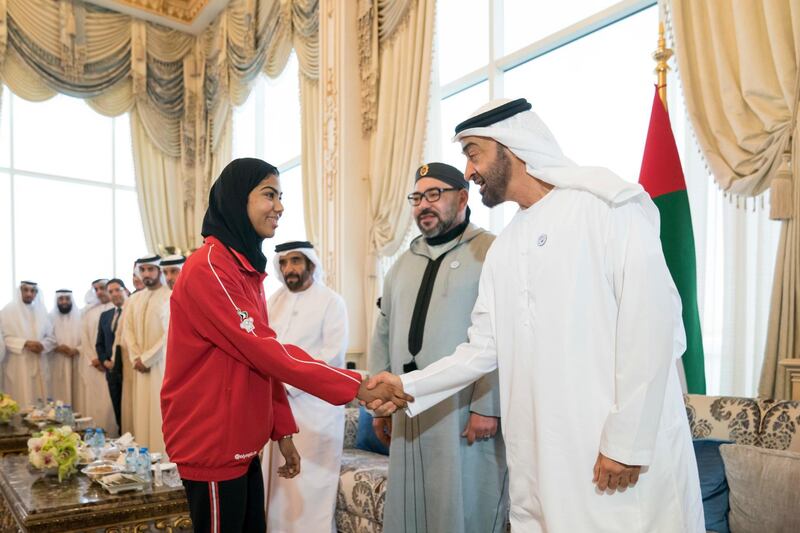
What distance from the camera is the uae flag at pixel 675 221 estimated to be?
2694mm

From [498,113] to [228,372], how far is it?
105 centimetres

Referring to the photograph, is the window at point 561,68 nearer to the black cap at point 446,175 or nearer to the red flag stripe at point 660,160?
the red flag stripe at point 660,160

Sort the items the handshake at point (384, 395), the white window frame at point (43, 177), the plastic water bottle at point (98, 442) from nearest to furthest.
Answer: the handshake at point (384, 395), the plastic water bottle at point (98, 442), the white window frame at point (43, 177)

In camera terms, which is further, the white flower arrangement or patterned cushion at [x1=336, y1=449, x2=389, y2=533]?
patterned cushion at [x1=336, y1=449, x2=389, y2=533]

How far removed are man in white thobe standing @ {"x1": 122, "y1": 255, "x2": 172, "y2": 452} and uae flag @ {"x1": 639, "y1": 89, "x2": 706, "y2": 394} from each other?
3848 mm

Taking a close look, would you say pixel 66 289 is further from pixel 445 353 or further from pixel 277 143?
pixel 445 353

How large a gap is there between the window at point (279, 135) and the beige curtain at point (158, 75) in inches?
7.0

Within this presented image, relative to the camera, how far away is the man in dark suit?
6.16m

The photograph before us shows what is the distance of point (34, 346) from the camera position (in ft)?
22.4

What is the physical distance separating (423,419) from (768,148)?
1772 millimetres

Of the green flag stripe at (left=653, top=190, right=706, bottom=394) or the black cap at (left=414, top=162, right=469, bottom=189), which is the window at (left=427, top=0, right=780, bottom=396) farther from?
→ the black cap at (left=414, top=162, right=469, bottom=189)

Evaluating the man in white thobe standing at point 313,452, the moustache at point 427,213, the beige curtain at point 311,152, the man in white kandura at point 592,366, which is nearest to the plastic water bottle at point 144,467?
the man in white thobe standing at point 313,452

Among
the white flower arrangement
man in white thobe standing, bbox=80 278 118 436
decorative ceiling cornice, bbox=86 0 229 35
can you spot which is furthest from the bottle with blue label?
decorative ceiling cornice, bbox=86 0 229 35

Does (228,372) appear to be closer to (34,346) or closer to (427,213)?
(427,213)
